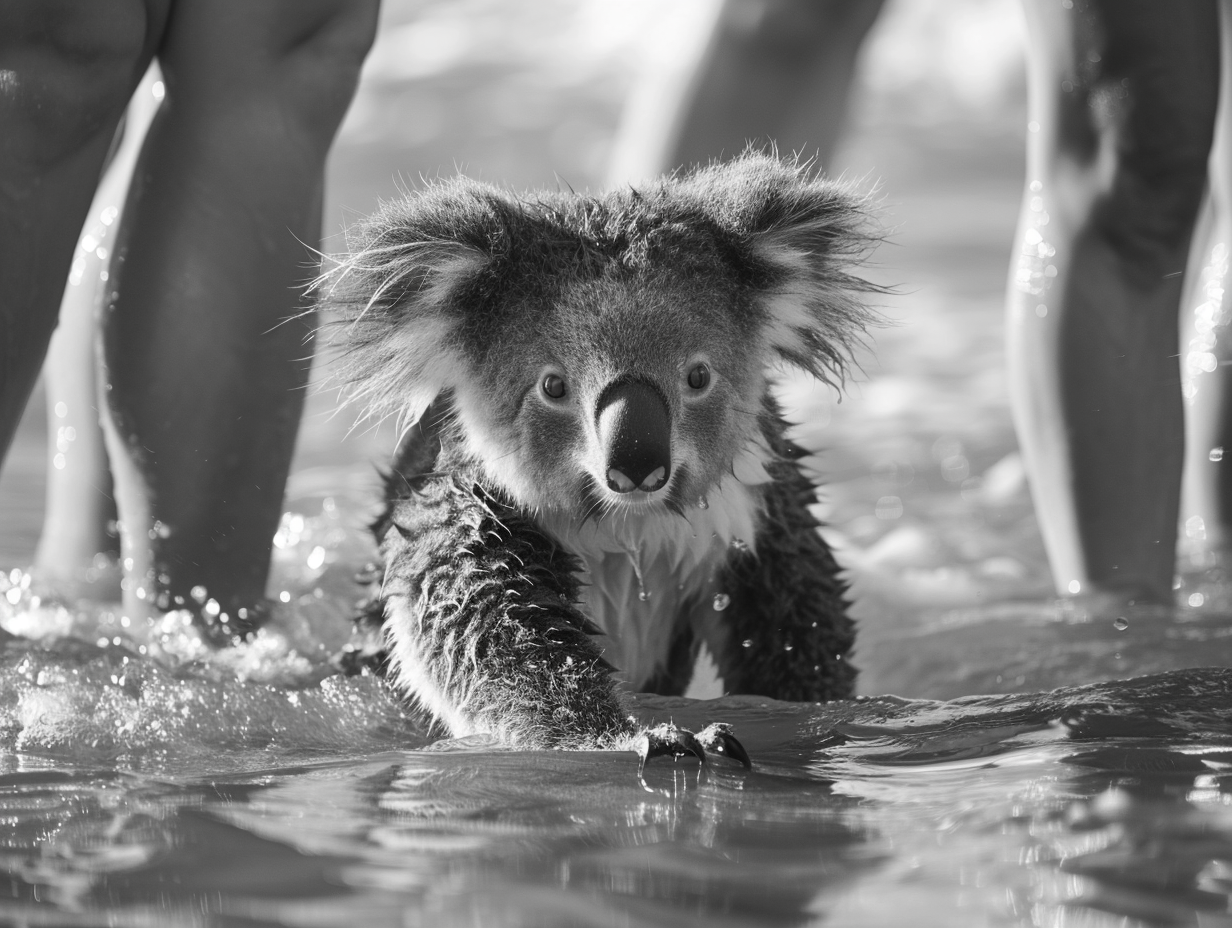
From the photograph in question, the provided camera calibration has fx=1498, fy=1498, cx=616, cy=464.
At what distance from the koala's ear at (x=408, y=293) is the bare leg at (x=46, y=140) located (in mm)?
513

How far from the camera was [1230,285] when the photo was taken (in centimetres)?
445

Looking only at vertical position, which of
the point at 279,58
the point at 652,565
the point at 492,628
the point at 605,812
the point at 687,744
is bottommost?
the point at 605,812

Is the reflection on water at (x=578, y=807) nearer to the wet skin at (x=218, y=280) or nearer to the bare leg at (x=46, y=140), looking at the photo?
the wet skin at (x=218, y=280)

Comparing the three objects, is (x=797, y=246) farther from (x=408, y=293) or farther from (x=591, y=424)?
(x=408, y=293)

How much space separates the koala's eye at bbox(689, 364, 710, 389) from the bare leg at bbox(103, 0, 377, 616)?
38.3 inches

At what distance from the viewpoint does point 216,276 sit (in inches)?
124

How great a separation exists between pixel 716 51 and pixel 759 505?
2.06 m

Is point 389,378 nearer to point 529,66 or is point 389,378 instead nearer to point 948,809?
point 948,809

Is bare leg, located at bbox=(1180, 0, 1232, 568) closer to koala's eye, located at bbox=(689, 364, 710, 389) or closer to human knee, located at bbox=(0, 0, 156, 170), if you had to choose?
koala's eye, located at bbox=(689, 364, 710, 389)

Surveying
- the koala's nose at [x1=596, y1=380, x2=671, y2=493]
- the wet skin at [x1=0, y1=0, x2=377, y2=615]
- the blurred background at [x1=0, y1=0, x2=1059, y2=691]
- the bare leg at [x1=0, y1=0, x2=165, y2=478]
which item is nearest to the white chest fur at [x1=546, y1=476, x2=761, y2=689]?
the koala's nose at [x1=596, y1=380, x2=671, y2=493]

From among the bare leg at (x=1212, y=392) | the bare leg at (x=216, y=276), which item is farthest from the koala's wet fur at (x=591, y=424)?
the bare leg at (x=1212, y=392)

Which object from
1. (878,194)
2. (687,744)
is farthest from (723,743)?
(878,194)

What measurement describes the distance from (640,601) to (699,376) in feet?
A: 1.79

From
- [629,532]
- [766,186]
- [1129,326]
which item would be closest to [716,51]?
[1129,326]
